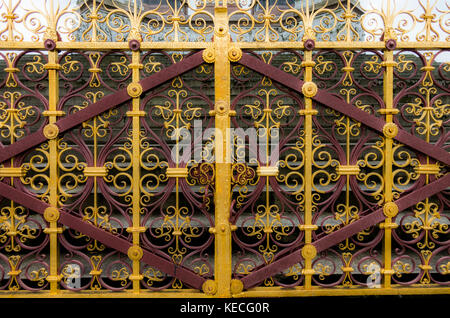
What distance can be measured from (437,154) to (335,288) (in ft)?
4.56

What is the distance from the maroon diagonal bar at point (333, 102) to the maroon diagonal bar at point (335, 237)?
38cm

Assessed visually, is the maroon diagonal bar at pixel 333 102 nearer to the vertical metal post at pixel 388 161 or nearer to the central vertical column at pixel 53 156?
the vertical metal post at pixel 388 161

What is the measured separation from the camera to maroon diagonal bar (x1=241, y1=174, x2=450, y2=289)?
2.71m

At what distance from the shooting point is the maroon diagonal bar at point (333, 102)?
2684 mm

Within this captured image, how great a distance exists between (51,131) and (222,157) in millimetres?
1382

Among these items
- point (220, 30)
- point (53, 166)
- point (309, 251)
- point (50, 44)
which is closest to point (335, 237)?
point (309, 251)

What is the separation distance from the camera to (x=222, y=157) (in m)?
2.69

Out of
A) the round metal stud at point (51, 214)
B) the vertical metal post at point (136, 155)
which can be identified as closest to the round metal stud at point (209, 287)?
the vertical metal post at point (136, 155)

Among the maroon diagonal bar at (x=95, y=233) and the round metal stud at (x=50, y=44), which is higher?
the round metal stud at (x=50, y=44)

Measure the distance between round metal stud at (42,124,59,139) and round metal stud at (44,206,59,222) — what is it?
572mm

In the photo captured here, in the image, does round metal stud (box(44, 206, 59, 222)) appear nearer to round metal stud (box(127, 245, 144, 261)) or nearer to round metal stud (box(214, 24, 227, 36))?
round metal stud (box(127, 245, 144, 261))
